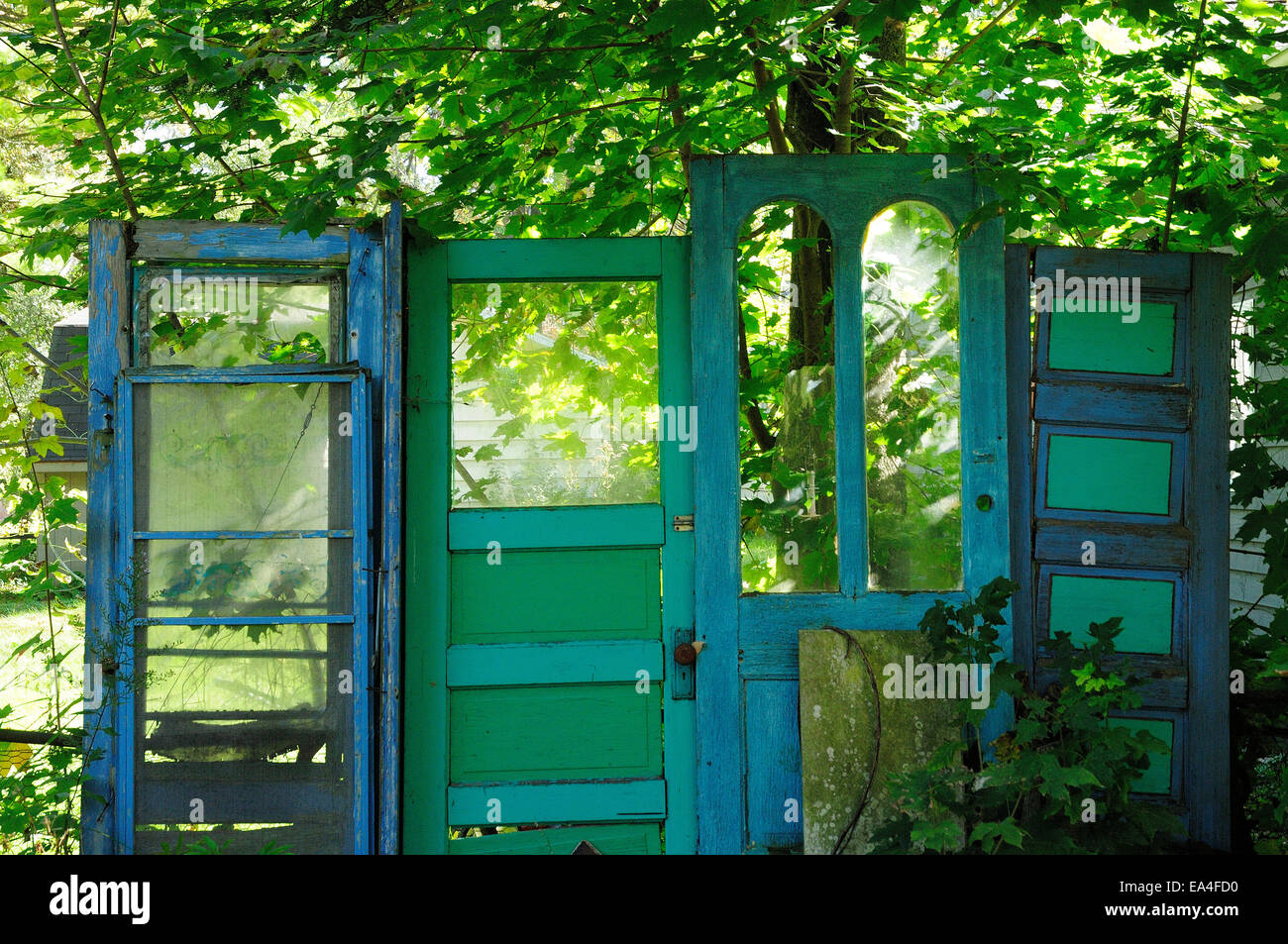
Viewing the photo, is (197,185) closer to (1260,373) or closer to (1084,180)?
(1084,180)

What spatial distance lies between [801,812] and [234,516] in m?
2.27

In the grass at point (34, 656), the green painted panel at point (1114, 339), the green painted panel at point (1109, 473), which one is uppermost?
the green painted panel at point (1114, 339)

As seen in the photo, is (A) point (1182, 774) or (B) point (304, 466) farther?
(A) point (1182, 774)

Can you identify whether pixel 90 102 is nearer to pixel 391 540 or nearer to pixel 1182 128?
pixel 391 540

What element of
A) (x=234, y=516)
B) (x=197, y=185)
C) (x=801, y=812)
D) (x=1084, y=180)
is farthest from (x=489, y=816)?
(x=1084, y=180)

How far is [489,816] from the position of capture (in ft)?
11.4

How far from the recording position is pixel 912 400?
143 inches

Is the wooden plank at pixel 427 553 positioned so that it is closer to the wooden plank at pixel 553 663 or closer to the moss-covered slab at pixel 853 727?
the wooden plank at pixel 553 663

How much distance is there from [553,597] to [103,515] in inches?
61.6

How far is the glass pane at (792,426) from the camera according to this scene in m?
3.60

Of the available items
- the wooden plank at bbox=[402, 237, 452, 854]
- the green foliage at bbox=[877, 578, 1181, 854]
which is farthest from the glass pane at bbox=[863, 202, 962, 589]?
the wooden plank at bbox=[402, 237, 452, 854]

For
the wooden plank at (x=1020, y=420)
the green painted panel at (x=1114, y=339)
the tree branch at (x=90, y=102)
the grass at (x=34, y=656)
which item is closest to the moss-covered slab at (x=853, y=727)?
the wooden plank at (x=1020, y=420)

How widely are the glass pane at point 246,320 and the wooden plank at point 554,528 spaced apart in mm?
783

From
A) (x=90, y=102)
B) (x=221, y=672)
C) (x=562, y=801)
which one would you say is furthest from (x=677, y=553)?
(x=90, y=102)
